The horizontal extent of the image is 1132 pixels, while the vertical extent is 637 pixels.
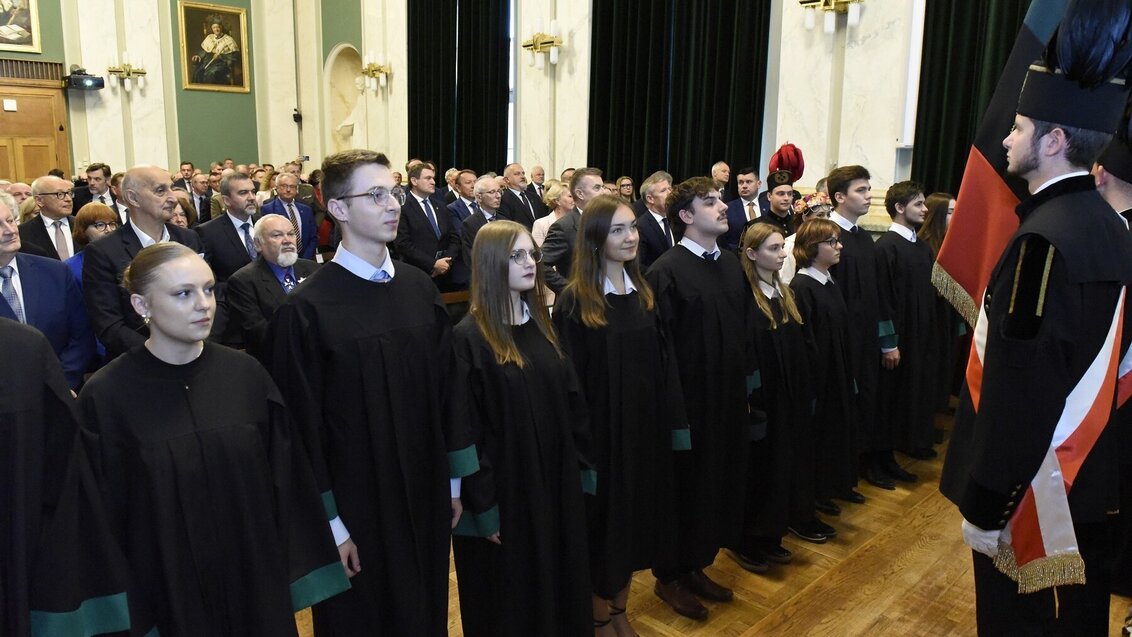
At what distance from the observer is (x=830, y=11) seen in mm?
9398

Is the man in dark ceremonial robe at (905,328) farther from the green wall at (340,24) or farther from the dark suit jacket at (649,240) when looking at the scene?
the green wall at (340,24)

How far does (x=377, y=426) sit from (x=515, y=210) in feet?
21.3

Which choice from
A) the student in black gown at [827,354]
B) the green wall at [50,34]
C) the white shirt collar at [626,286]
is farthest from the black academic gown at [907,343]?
the green wall at [50,34]

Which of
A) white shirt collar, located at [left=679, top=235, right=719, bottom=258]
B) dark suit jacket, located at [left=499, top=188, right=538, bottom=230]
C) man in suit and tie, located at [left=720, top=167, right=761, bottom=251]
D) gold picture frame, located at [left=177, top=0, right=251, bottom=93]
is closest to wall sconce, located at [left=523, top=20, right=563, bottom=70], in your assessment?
dark suit jacket, located at [left=499, top=188, right=538, bottom=230]

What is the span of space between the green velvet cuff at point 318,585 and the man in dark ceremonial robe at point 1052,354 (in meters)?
1.99

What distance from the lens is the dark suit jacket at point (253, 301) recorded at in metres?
4.89

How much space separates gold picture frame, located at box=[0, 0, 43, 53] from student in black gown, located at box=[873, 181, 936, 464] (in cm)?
1734

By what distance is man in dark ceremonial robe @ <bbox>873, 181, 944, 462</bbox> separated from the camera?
559 cm

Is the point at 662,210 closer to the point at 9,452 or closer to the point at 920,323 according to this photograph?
the point at 920,323

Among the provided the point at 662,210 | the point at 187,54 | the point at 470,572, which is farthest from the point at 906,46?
the point at 187,54

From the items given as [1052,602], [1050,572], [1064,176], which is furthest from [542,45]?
[1050,572]

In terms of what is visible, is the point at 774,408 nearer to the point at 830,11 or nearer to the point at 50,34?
the point at 830,11

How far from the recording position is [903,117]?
9219mm

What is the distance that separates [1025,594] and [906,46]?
7808mm
